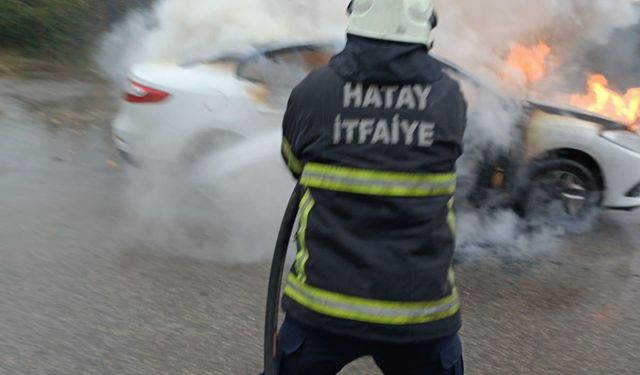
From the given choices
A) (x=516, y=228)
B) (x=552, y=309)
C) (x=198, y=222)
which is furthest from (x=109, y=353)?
(x=516, y=228)

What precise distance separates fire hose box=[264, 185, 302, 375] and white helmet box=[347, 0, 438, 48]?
48cm

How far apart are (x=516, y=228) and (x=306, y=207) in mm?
4132

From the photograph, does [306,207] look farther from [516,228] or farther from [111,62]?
[111,62]

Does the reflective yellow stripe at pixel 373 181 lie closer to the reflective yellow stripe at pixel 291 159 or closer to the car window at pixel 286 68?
the reflective yellow stripe at pixel 291 159

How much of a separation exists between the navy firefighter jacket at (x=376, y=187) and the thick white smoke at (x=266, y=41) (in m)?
3.19

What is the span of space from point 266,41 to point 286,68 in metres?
0.82

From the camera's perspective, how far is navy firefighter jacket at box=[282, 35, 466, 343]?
1847 mm

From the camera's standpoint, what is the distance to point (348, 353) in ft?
6.41

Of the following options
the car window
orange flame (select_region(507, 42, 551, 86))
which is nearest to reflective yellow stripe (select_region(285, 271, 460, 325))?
the car window

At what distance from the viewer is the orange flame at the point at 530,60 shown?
23.4 ft

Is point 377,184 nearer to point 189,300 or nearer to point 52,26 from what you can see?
point 189,300

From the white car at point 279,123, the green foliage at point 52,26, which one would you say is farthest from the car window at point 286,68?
the green foliage at point 52,26

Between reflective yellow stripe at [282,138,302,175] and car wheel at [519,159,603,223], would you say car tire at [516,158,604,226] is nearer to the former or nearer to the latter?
car wheel at [519,159,603,223]

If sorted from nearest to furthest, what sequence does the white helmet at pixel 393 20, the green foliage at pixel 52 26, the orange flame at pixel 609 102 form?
1. the white helmet at pixel 393 20
2. the orange flame at pixel 609 102
3. the green foliage at pixel 52 26
